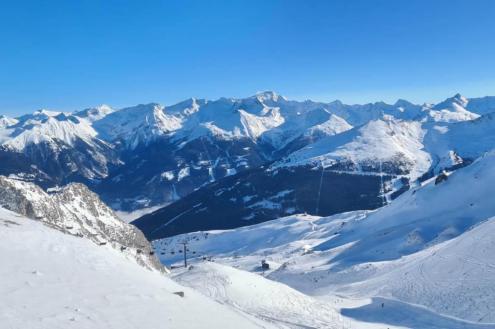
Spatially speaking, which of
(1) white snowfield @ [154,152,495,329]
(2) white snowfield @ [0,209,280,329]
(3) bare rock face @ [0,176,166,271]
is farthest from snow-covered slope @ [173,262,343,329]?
(3) bare rock face @ [0,176,166,271]

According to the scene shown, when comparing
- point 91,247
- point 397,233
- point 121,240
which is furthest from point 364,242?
point 91,247

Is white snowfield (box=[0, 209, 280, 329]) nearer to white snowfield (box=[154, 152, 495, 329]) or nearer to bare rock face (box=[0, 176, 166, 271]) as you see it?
white snowfield (box=[154, 152, 495, 329])

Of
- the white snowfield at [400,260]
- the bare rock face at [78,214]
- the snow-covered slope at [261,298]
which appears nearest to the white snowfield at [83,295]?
the snow-covered slope at [261,298]

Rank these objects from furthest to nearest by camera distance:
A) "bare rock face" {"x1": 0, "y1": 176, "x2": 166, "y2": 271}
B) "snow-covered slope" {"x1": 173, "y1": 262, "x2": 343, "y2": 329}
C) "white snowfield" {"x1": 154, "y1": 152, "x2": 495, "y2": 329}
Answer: "bare rock face" {"x1": 0, "y1": 176, "x2": 166, "y2": 271} → "white snowfield" {"x1": 154, "y1": 152, "x2": 495, "y2": 329} → "snow-covered slope" {"x1": 173, "y1": 262, "x2": 343, "y2": 329}

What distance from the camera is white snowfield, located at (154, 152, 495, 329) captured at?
39.5 m

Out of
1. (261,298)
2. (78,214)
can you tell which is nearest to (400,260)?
(261,298)

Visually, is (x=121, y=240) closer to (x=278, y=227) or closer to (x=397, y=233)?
(x=397, y=233)

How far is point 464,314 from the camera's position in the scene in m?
36.7

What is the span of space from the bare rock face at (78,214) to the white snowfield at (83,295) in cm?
3517

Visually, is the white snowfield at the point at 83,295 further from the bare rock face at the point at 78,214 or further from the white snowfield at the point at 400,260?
the bare rock face at the point at 78,214

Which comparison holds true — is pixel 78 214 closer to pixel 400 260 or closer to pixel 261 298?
pixel 400 260

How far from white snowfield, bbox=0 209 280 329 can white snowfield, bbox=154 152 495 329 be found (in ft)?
45.3

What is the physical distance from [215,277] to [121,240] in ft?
148

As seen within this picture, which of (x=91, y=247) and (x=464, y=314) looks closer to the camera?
(x=91, y=247)
